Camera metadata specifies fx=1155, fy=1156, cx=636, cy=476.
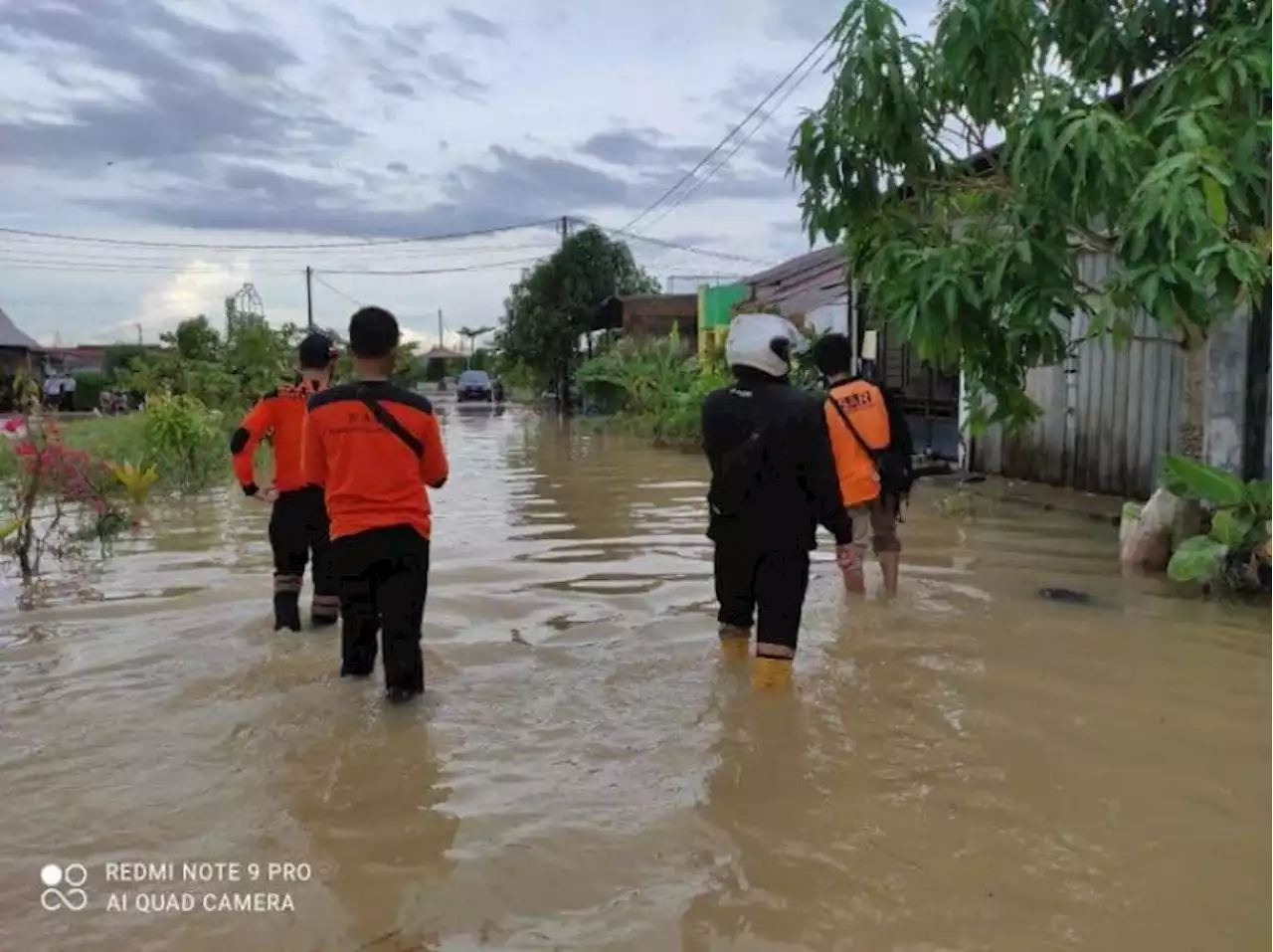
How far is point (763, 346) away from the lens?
466cm

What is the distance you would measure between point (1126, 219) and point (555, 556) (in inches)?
187

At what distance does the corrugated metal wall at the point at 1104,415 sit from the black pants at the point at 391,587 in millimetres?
6942

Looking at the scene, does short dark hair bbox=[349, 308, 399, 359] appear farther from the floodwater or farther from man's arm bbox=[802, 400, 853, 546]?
man's arm bbox=[802, 400, 853, 546]

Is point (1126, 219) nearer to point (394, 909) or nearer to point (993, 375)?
point (993, 375)

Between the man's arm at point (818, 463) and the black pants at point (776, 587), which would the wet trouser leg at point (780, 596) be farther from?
the man's arm at point (818, 463)

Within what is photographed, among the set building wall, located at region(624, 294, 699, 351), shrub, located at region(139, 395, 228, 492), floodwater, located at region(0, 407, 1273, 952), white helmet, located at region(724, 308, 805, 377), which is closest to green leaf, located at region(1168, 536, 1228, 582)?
floodwater, located at region(0, 407, 1273, 952)

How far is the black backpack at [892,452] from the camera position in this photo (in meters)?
6.61

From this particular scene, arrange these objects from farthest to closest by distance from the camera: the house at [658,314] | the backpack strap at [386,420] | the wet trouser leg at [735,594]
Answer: the house at [658,314]
the wet trouser leg at [735,594]
the backpack strap at [386,420]

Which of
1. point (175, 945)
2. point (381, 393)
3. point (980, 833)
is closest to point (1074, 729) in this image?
point (980, 833)

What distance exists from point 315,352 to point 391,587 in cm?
166

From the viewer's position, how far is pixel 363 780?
408 cm

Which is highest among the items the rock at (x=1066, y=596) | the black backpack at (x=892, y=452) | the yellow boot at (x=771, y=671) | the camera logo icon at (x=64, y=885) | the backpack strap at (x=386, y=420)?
the backpack strap at (x=386, y=420)

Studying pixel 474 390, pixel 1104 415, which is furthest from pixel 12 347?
pixel 1104 415

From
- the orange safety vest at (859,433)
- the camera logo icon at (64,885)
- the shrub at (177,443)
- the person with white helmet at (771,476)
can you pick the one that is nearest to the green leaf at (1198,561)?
the orange safety vest at (859,433)
